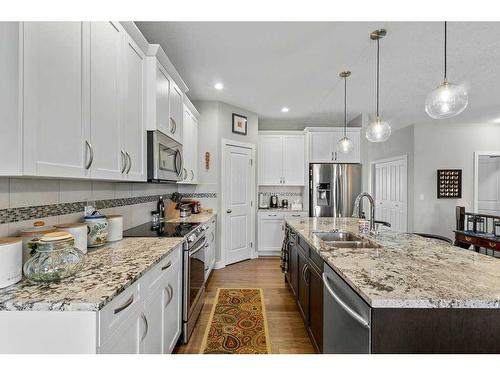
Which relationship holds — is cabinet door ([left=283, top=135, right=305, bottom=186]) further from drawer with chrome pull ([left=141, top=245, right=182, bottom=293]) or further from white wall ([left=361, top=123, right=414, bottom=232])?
drawer with chrome pull ([left=141, top=245, right=182, bottom=293])

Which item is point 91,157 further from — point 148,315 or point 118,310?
point 148,315

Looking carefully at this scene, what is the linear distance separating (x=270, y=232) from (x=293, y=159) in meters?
1.48

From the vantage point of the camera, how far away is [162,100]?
213 centimetres

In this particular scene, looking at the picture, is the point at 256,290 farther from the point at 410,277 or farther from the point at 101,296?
the point at 101,296

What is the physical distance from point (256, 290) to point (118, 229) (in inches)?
74.2

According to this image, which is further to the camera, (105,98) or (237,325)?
(237,325)

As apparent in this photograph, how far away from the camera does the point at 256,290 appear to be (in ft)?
9.93

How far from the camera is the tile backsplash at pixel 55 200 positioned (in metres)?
1.13

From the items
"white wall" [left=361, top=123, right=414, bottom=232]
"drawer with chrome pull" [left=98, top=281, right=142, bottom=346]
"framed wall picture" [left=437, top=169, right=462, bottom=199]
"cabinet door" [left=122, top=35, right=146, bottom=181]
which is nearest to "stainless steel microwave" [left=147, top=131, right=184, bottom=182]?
"cabinet door" [left=122, top=35, right=146, bottom=181]

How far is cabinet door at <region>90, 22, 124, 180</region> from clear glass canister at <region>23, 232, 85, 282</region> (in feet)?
1.39

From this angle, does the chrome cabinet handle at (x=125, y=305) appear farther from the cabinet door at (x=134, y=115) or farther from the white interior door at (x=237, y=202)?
the white interior door at (x=237, y=202)

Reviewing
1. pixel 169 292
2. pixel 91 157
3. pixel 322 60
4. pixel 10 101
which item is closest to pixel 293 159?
pixel 322 60

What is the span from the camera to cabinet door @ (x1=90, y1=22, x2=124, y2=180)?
50.8 inches
